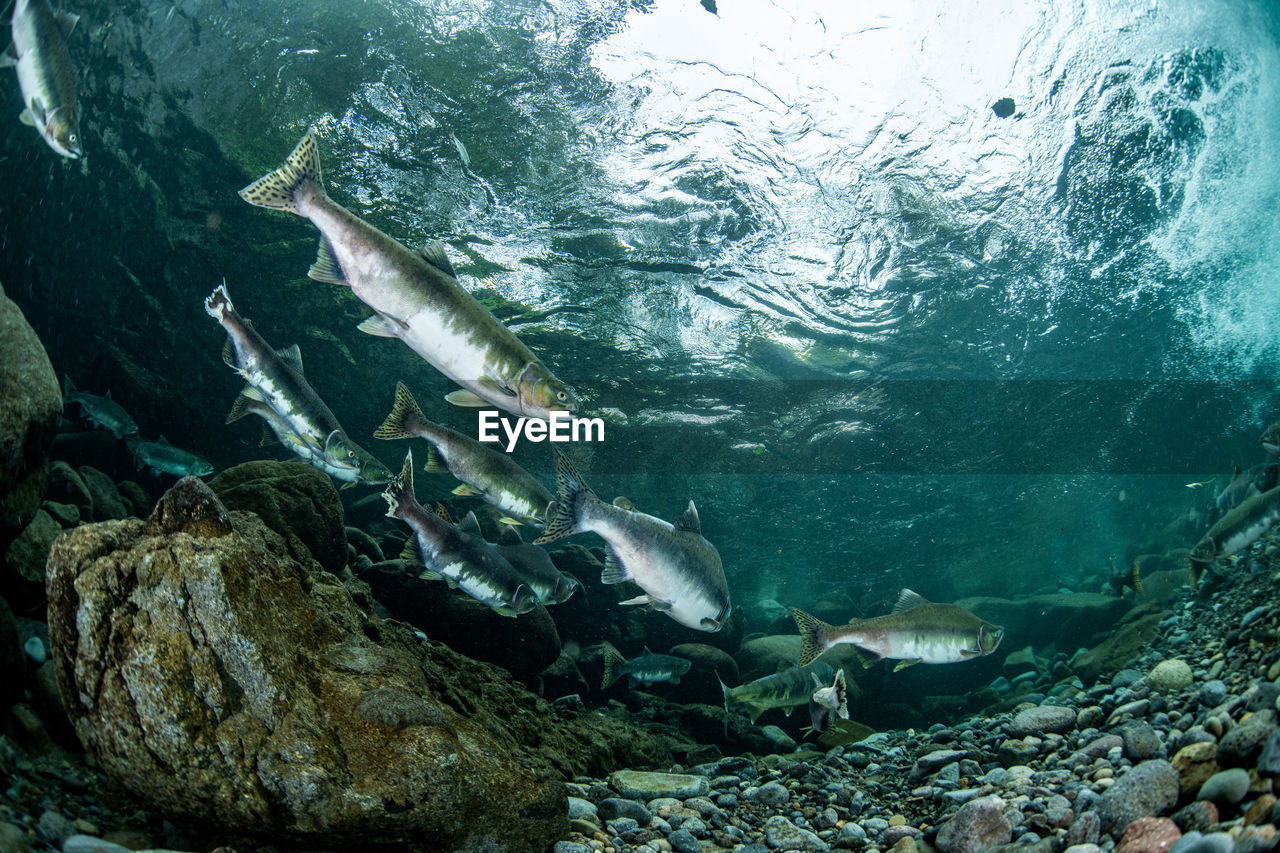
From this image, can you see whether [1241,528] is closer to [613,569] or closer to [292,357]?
[613,569]

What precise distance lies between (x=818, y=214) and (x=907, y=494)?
72.4 feet

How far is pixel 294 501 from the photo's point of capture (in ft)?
18.9

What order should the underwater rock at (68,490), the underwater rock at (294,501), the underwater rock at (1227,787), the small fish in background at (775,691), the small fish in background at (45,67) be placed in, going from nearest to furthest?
the underwater rock at (1227,787), the small fish in background at (45,67), the underwater rock at (294,501), the underwater rock at (68,490), the small fish in background at (775,691)

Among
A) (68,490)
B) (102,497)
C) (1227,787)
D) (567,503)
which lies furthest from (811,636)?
(102,497)

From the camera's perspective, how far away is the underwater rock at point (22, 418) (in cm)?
360

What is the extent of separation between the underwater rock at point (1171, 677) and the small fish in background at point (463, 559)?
211 inches

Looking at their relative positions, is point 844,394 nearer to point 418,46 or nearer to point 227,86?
point 418,46

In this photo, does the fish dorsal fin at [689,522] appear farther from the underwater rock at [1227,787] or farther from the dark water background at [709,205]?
the dark water background at [709,205]

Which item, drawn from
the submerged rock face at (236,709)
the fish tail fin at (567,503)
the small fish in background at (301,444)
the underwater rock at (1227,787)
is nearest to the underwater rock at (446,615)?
the small fish in background at (301,444)

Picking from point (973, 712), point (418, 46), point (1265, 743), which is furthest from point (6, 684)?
point (973, 712)

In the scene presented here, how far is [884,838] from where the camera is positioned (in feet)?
10.6

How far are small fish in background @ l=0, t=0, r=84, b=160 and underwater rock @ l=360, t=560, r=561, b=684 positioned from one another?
18.6ft

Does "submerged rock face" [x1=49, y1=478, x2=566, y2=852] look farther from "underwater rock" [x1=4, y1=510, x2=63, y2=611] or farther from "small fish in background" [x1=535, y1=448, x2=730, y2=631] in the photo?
"underwater rock" [x1=4, y1=510, x2=63, y2=611]

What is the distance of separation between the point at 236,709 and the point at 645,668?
24.7ft
